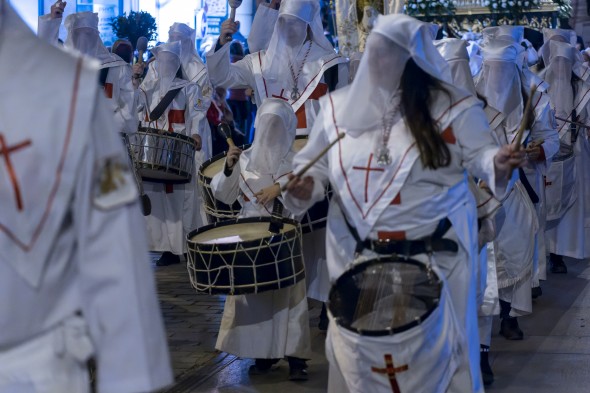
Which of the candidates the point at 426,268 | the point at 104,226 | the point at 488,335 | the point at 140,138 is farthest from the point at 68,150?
the point at 140,138

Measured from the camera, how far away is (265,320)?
8000 mm

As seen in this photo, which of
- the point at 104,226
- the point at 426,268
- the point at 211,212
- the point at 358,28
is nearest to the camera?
the point at 104,226

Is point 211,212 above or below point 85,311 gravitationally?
below

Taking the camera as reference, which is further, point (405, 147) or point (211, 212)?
point (211, 212)

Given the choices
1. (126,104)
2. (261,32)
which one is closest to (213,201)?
(261,32)

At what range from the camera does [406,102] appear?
5461 mm

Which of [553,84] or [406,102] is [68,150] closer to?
[406,102]

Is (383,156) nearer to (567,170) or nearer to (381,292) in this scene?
(381,292)

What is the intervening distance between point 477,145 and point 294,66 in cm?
482

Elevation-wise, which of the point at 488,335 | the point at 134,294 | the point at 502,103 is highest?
the point at 134,294

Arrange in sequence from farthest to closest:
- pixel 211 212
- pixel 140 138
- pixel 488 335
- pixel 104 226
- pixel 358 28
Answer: pixel 358 28 → pixel 140 138 → pixel 211 212 → pixel 488 335 → pixel 104 226

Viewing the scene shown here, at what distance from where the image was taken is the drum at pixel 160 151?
11.0 metres

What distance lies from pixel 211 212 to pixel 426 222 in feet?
12.0

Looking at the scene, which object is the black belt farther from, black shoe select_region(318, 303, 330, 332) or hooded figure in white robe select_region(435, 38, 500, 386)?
black shoe select_region(318, 303, 330, 332)
